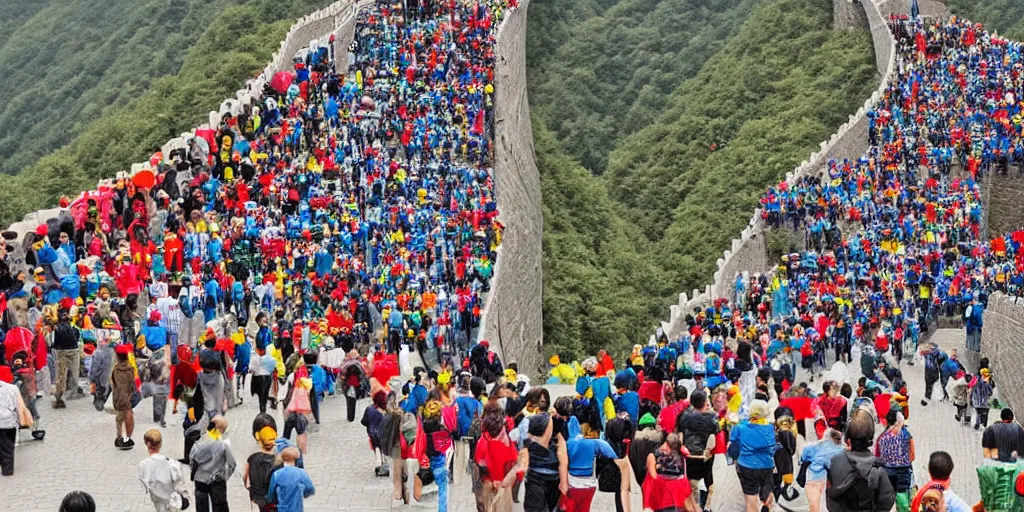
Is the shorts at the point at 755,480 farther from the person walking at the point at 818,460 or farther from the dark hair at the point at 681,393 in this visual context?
the dark hair at the point at 681,393

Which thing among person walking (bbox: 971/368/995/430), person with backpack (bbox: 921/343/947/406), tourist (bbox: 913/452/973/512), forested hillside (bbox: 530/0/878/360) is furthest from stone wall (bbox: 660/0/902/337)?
tourist (bbox: 913/452/973/512)

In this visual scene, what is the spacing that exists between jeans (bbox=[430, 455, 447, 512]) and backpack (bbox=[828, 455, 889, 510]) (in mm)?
4579

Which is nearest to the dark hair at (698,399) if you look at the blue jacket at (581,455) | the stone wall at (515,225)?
the blue jacket at (581,455)

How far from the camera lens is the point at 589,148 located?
79.0 m

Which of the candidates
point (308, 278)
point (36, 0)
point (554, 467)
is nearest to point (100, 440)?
point (554, 467)

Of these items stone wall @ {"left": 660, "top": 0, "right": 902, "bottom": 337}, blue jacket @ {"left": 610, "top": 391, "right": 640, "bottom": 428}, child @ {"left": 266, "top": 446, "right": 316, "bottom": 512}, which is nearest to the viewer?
child @ {"left": 266, "top": 446, "right": 316, "bottom": 512}

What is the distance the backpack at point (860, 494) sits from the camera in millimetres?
13852

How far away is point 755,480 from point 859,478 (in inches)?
124

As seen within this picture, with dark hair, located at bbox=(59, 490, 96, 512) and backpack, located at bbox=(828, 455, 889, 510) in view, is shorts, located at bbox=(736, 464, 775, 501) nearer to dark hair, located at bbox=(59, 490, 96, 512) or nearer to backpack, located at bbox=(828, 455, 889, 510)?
backpack, located at bbox=(828, 455, 889, 510)

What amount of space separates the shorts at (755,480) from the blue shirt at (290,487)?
14.4 ft

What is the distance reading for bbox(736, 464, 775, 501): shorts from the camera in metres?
16.9

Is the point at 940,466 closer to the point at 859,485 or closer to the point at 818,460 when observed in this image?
the point at 859,485

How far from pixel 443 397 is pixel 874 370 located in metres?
10.5

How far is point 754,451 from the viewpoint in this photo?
55.4 feet
